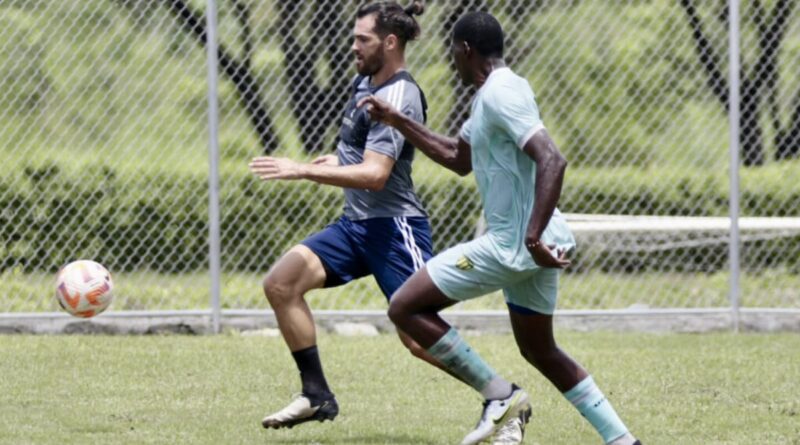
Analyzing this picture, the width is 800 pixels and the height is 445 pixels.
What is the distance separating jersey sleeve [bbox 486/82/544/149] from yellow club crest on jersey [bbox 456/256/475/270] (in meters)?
0.51

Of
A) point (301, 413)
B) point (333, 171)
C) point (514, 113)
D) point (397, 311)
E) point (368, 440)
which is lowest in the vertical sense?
point (301, 413)

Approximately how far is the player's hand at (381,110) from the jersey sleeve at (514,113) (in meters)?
0.56

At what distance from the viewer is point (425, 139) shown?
236 inches

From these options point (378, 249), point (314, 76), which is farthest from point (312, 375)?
point (314, 76)

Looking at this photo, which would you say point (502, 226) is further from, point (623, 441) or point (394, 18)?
point (394, 18)

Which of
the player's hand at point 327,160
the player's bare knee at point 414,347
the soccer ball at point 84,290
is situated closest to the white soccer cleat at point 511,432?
the player's bare knee at point 414,347

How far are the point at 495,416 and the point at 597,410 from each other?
1.38 ft

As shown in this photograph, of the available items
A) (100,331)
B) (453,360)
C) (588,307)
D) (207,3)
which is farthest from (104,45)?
(453,360)

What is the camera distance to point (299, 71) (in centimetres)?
1216

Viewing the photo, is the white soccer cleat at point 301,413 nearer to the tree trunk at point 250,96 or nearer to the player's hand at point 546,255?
the player's hand at point 546,255

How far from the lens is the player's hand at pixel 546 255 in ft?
17.4

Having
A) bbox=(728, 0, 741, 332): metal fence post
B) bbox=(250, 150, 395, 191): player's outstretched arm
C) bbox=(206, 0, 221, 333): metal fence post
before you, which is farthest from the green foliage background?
bbox=(250, 150, 395, 191): player's outstretched arm

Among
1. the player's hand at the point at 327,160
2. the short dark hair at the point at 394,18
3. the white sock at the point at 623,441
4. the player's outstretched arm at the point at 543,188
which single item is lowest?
the player's hand at the point at 327,160

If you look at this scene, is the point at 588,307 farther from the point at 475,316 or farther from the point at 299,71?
the point at 299,71
